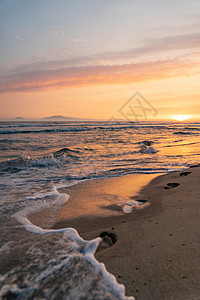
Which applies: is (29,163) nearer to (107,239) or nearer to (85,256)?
(107,239)

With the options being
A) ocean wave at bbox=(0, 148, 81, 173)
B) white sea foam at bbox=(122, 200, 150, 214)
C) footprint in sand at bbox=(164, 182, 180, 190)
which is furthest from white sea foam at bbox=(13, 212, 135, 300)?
ocean wave at bbox=(0, 148, 81, 173)

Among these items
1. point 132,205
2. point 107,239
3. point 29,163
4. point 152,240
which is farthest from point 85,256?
point 29,163

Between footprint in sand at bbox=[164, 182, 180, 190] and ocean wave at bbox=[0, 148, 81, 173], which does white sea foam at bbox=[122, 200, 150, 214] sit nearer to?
footprint in sand at bbox=[164, 182, 180, 190]

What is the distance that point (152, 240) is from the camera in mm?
2811

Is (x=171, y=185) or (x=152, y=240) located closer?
(x=152, y=240)

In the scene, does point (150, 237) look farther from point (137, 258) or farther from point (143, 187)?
point (143, 187)

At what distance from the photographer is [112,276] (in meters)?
2.15

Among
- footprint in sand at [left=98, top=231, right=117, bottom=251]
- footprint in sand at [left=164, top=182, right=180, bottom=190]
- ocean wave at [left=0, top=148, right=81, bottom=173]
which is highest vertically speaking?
footprint in sand at [left=98, top=231, right=117, bottom=251]

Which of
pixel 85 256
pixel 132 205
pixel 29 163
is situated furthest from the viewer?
pixel 29 163

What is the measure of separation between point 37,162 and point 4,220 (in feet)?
20.5

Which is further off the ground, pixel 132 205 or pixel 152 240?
pixel 152 240

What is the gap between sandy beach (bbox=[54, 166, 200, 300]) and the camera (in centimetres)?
204

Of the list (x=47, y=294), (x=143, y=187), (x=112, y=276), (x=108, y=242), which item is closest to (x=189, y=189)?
Answer: (x=143, y=187)

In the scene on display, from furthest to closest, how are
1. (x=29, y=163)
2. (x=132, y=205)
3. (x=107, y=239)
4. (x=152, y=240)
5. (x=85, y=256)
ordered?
(x=29, y=163) < (x=132, y=205) < (x=107, y=239) < (x=152, y=240) < (x=85, y=256)
